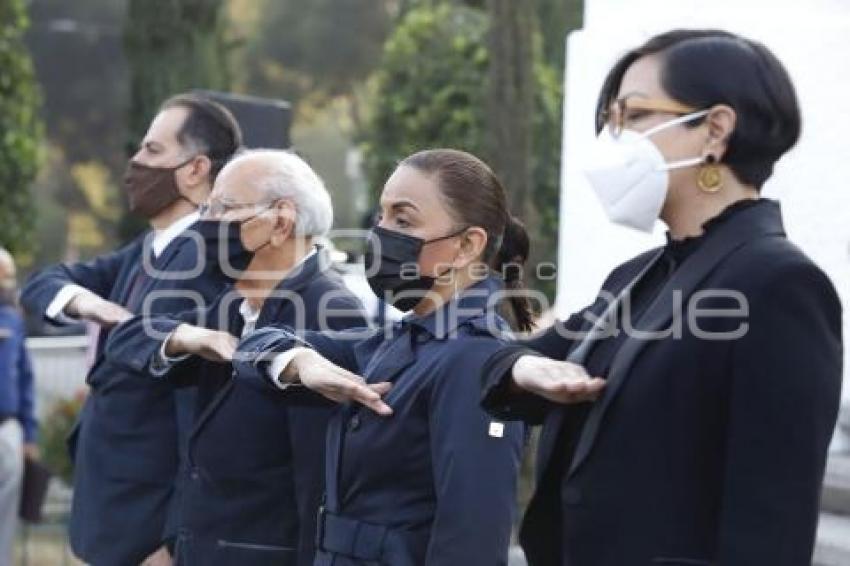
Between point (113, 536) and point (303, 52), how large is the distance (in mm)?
42074

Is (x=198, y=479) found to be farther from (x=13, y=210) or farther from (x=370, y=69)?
(x=370, y=69)

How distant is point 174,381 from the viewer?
5309 millimetres

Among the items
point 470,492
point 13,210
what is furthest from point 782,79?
point 13,210

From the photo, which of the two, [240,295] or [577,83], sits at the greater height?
[577,83]

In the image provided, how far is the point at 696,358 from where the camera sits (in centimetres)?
313

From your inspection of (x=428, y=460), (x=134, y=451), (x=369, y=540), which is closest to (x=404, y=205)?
(x=428, y=460)

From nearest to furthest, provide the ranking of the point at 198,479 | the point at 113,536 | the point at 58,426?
the point at 198,479 < the point at 113,536 < the point at 58,426

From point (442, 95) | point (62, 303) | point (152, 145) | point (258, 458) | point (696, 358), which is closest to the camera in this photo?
point (696, 358)

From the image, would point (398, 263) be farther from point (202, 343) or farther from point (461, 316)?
point (202, 343)

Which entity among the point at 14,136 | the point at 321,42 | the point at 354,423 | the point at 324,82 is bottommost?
the point at 324,82

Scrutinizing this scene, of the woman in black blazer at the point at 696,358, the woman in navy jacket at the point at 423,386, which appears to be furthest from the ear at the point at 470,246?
the woman in black blazer at the point at 696,358

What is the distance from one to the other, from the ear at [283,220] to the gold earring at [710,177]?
2.09m

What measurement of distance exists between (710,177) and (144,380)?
2812mm

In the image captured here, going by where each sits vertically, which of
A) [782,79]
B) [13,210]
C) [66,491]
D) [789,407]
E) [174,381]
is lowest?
[66,491]
